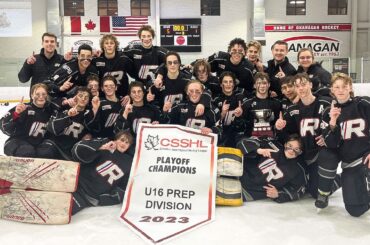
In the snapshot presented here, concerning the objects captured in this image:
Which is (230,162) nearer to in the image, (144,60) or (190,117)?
(190,117)

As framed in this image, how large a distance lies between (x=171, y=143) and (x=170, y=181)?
386 mm

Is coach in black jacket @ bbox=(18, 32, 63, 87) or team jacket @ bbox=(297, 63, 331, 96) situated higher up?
coach in black jacket @ bbox=(18, 32, 63, 87)

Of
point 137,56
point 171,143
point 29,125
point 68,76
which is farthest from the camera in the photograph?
point 137,56

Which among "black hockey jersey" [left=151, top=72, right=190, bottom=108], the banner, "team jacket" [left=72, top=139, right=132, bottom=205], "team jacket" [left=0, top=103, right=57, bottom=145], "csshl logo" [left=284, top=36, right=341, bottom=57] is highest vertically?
the banner

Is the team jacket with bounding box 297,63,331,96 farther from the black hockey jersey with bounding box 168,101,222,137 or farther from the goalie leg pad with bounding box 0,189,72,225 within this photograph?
the goalie leg pad with bounding box 0,189,72,225

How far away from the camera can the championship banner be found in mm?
3006

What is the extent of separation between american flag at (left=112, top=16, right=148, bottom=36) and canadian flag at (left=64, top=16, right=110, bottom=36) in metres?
0.33

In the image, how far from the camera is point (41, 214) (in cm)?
299

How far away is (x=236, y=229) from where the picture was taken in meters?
2.86

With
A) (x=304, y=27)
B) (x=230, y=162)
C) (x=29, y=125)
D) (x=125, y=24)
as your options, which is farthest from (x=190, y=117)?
(x=304, y=27)

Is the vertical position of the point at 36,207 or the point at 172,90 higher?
the point at 172,90

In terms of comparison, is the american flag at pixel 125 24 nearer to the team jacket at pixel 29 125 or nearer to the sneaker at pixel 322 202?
the team jacket at pixel 29 125

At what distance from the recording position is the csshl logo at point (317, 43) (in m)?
17.0

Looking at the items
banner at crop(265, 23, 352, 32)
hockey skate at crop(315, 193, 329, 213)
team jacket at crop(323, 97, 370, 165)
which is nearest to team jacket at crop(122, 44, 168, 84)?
team jacket at crop(323, 97, 370, 165)
